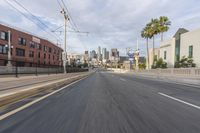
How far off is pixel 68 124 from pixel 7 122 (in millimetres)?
1525

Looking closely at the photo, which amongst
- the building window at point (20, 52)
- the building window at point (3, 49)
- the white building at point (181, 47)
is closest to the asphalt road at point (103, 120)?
the white building at point (181, 47)

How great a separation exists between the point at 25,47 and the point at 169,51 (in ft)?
127

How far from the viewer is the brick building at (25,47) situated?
5703 cm

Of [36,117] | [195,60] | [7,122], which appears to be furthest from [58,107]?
[195,60]

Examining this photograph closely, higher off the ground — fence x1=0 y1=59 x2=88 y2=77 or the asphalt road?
fence x1=0 y1=59 x2=88 y2=77

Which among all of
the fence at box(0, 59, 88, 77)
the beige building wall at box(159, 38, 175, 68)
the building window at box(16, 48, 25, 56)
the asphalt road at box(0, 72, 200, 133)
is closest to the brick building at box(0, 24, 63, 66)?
the building window at box(16, 48, 25, 56)

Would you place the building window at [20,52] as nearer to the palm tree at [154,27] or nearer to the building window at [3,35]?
the building window at [3,35]

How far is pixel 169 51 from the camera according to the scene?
2432 inches

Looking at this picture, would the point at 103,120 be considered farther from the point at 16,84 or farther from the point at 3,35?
the point at 3,35

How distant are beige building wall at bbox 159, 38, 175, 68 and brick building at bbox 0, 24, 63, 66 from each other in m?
31.0

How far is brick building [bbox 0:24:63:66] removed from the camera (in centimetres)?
5703

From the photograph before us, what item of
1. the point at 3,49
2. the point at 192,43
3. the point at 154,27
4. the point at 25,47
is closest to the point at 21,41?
the point at 25,47

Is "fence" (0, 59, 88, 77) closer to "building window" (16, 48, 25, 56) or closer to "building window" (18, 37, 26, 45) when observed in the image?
"building window" (16, 48, 25, 56)

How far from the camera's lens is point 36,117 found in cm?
675
